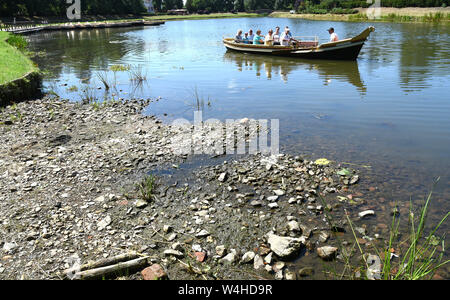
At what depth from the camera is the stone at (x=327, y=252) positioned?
213 inches

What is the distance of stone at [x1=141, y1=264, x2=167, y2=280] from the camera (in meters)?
5.05

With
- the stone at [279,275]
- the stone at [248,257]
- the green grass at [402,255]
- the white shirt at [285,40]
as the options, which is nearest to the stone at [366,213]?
the green grass at [402,255]

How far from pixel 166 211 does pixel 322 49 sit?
20814 mm

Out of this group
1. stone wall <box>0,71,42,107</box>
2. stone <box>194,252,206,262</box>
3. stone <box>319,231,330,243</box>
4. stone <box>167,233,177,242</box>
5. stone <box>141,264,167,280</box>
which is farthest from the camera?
stone wall <box>0,71,42,107</box>

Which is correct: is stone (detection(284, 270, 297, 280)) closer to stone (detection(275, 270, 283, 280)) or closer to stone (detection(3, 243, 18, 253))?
stone (detection(275, 270, 283, 280))

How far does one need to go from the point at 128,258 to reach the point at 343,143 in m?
7.50

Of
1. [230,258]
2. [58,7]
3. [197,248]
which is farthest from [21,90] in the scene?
[58,7]

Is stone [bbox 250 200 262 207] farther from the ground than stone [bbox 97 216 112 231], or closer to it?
farther from the ground

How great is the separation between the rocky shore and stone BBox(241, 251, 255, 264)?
0.02 meters

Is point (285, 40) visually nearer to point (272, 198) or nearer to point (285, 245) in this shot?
point (272, 198)

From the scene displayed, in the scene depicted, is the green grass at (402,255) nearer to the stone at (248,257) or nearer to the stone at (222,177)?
the stone at (248,257)

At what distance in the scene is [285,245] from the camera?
5.53 metres

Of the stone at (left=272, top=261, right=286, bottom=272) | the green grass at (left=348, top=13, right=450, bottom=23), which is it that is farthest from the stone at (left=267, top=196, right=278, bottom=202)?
the green grass at (left=348, top=13, right=450, bottom=23)

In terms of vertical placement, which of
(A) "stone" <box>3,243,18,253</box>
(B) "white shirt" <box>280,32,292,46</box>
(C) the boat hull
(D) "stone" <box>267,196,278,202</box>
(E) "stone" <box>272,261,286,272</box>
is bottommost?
(E) "stone" <box>272,261,286,272</box>
